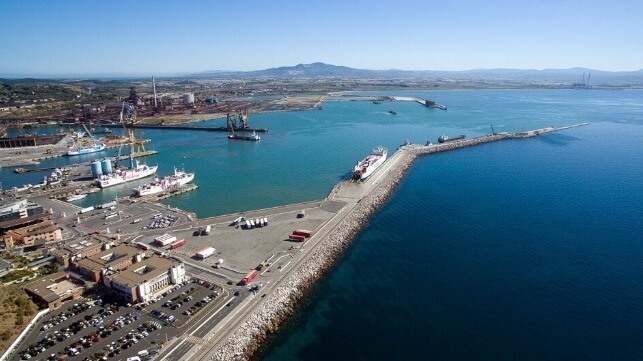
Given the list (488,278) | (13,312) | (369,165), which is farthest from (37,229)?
(369,165)

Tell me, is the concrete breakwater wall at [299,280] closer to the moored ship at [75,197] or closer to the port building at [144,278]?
the port building at [144,278]

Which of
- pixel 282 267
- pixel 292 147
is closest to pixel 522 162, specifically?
pixel 292 147

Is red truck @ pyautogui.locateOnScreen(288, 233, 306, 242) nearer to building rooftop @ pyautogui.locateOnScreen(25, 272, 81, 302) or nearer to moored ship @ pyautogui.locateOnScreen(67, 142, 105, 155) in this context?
building rooftop @ pyautogui.locateOnScreen(25, 272, 81, 302)

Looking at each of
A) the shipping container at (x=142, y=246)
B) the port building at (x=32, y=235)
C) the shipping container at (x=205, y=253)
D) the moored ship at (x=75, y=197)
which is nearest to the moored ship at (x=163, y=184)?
the moored ship at (x=75, y=197)

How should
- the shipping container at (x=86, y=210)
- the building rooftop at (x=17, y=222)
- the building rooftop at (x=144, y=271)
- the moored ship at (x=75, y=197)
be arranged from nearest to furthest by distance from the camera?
the building rooftop at (x=144, y=271) → the building rooftop at (x=17, y=222) → the shipping container at (x=86, y=210) → the moored ship at (x=75, y=197)

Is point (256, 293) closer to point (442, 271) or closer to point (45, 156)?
point (442, 271)
